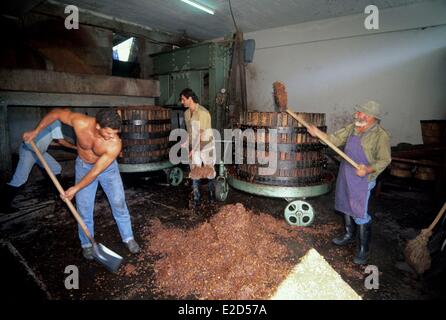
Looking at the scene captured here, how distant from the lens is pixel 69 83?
21.4 feet

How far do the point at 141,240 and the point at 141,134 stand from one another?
2451 millimetres

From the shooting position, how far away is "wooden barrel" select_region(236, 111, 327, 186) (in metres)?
3.96

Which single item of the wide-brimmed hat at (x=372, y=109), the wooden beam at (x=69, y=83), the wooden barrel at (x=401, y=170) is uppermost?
the wooden beam at (x=69, y=83)

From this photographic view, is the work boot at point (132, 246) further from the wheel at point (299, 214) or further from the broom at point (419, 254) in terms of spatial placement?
the broom at point (419, 254)

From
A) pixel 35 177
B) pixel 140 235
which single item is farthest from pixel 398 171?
pixel 35 177

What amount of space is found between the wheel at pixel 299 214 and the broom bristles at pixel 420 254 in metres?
1.29

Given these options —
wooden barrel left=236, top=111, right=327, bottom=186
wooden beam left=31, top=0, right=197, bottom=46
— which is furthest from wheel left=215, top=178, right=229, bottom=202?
wooden beam left=31, top=0, right=197, bottom=46

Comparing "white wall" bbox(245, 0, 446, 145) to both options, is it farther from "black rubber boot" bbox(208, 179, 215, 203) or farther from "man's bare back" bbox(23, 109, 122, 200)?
"man's bare back" bbox(23, 109, 122, 200)

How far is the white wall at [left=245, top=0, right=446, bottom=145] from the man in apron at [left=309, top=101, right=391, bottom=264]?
455 cm

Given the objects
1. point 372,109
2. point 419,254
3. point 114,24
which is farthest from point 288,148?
point 114,24

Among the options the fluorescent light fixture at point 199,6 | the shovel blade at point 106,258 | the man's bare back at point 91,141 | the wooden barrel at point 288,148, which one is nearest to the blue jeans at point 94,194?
the man's bare back at point 91,141

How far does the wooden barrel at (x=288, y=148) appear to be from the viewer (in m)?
3.96
